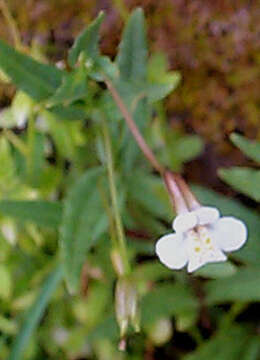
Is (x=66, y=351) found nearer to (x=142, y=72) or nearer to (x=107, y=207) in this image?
(x=107, y=207)

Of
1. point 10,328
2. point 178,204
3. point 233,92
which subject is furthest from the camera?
point 233,92

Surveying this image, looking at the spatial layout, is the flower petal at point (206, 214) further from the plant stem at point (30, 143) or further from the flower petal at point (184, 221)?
the plant stem at point (30, 143)

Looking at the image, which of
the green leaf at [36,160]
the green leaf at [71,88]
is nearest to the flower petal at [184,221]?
the green leaf at [71,88]

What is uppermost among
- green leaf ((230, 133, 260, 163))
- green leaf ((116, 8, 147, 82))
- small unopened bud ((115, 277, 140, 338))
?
green leaf ((116, 8, 147, 82))

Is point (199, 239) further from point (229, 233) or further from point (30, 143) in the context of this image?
point (30, 143)

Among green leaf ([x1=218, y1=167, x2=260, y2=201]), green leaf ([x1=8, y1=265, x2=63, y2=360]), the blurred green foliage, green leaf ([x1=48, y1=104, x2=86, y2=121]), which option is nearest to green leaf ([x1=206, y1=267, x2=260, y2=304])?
the blurred green foliage

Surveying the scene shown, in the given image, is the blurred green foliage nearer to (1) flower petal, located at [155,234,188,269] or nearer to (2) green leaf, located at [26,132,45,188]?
(2) green leaf, located at [26,132,45,188]

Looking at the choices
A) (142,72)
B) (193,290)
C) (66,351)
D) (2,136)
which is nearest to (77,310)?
(66,351)
